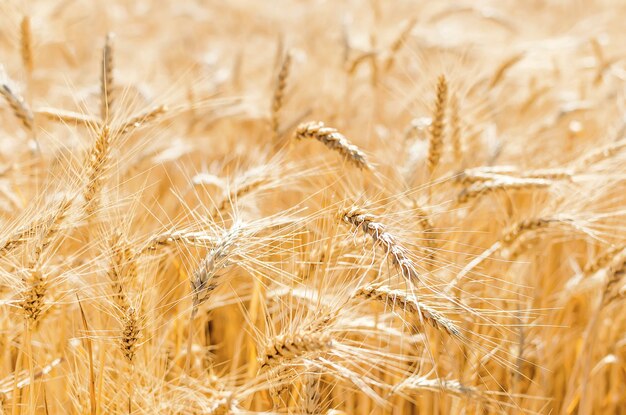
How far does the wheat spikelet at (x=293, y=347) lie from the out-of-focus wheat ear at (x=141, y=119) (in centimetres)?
61

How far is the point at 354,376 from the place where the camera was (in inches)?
43.1

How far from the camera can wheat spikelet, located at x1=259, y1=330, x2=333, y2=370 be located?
3.56ft

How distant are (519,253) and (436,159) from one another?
0.37 m

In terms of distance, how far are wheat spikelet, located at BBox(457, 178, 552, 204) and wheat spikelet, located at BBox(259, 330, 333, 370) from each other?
0.64m

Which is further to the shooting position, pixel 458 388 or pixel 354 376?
pixel 458 388

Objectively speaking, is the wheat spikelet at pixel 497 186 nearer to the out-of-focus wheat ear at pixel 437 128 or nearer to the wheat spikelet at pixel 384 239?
the out-of-focus wheat ear at pixel 437 128

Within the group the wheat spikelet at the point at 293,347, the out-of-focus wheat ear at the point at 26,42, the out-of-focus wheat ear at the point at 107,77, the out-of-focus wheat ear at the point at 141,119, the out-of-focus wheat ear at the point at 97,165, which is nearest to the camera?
the wheat spikelet at the point at 293,347

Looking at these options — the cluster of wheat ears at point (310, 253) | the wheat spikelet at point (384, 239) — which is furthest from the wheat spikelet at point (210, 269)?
the wheat spikelet at point (384, 239)

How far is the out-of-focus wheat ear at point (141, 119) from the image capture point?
1.53 metres

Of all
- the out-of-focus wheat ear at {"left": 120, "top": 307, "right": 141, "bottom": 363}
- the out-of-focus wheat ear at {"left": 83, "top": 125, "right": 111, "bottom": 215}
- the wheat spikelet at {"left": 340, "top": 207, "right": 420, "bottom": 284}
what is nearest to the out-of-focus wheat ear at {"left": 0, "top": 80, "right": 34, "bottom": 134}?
the out-of-focus wheat ear at {"left": 83, "top": 125, "right": 111, "bottom": 215}

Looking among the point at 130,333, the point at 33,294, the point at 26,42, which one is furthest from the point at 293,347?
the point at 26,42

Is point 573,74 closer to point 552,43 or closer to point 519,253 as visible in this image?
point 552,43

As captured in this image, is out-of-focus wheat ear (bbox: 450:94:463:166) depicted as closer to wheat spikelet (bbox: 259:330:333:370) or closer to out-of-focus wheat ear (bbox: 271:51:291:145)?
out-of-focus wheat ear (bbox: 271:51:291:145)

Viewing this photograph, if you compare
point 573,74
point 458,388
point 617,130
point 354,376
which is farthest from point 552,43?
point 354,376
